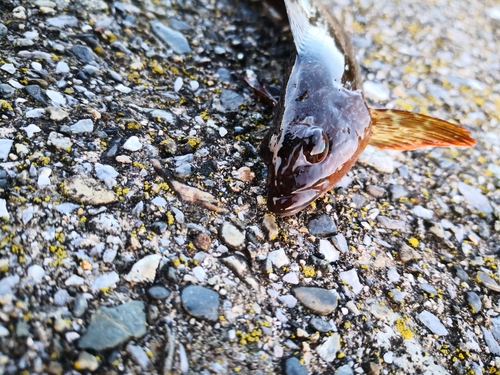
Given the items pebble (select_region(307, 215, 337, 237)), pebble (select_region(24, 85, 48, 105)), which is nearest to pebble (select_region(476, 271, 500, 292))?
pebble (select_region(307, 215, 337, 237))

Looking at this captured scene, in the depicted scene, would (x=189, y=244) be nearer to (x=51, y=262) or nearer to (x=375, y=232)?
(x=51, y=262)

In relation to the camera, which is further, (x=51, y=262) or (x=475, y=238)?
(x=475, y=238)

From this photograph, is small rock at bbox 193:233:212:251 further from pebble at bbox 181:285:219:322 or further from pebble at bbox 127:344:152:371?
pebble at bbox 127:344:152:371

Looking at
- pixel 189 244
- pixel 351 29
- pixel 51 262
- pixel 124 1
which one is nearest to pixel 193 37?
pixel 124 1

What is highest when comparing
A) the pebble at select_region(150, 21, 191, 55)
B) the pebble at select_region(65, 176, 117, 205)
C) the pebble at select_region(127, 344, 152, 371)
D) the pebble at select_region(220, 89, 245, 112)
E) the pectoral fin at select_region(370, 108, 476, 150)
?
the pectoral fin at select_region(370, 108, 476, 150)

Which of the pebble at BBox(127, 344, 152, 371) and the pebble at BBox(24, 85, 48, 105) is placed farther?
the pebble at BBox(24, 85, 48, 105)

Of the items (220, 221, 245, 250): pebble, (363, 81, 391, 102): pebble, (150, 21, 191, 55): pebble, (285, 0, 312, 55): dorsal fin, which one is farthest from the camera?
(363, 81, 391, 102): pebble
